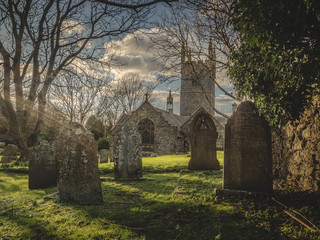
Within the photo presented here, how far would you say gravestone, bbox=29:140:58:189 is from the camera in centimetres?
695

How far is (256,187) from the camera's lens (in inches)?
169

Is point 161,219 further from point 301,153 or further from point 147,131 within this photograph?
point 147,131

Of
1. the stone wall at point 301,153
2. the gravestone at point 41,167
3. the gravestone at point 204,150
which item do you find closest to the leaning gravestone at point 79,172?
the gravestone at point 41,167

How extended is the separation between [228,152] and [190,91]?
41.2m

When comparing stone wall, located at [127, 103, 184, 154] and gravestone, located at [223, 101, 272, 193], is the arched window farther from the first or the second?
gravestone, located at [223, 101, 272, 193]

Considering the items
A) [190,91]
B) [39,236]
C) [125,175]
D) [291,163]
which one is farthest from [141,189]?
[190,91]

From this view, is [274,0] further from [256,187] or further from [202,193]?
[202,193]

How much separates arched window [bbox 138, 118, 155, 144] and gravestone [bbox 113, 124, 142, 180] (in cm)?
2138

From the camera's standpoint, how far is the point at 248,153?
4406 millimetres

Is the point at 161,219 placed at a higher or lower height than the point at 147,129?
lower

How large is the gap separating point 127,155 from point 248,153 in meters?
4.17

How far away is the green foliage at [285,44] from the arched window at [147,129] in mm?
24818

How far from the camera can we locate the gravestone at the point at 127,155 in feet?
24.2

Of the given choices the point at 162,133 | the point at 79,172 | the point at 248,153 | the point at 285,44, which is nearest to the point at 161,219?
the point at 79,172
